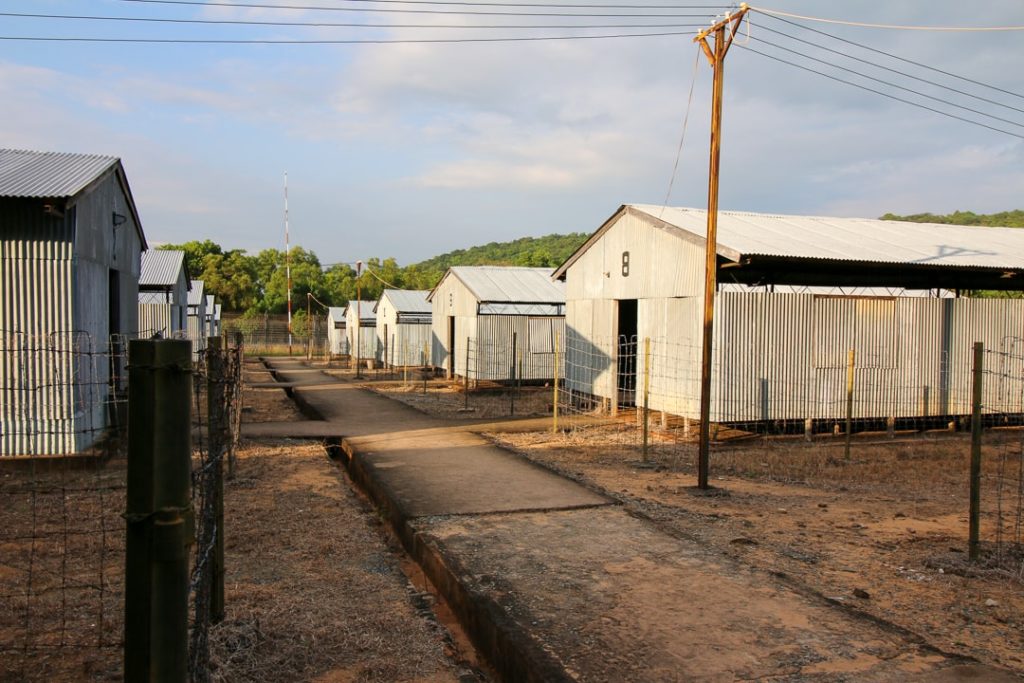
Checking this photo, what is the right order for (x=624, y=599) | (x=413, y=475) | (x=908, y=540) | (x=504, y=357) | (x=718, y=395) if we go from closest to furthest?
(x=624, y=599) → (x=908, y=540) → (x=413, y=475) → (x=718, y=395) → (x=504, y=357)

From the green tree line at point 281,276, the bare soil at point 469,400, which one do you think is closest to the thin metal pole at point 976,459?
the bare soil at point 469,400

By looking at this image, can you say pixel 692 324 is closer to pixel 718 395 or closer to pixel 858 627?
pixel 718 395

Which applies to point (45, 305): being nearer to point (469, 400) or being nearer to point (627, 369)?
point (627, 369)

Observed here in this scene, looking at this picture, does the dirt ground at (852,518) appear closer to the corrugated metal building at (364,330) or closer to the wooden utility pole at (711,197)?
the wooden utility pole at (711,197)

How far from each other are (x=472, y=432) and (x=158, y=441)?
1310 centimetres

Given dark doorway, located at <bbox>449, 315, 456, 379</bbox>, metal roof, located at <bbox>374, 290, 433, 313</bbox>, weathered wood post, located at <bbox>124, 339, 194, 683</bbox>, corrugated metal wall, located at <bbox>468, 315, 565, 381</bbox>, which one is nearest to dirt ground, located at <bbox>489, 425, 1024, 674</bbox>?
weathered wood post, located at <bbox>124, 339, 194, 683</bbox>

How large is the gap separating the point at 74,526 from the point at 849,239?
1593cm

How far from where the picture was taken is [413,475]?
1041cm

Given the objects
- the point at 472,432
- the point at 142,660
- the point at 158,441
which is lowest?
the point at 472,432

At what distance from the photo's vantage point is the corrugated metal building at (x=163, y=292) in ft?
82.0

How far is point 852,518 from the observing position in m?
8.46

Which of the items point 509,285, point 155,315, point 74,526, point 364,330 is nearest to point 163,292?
point 155,315

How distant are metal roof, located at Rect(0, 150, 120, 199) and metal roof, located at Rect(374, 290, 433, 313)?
852 inches

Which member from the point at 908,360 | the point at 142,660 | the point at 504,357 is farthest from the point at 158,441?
the point at 504,357
